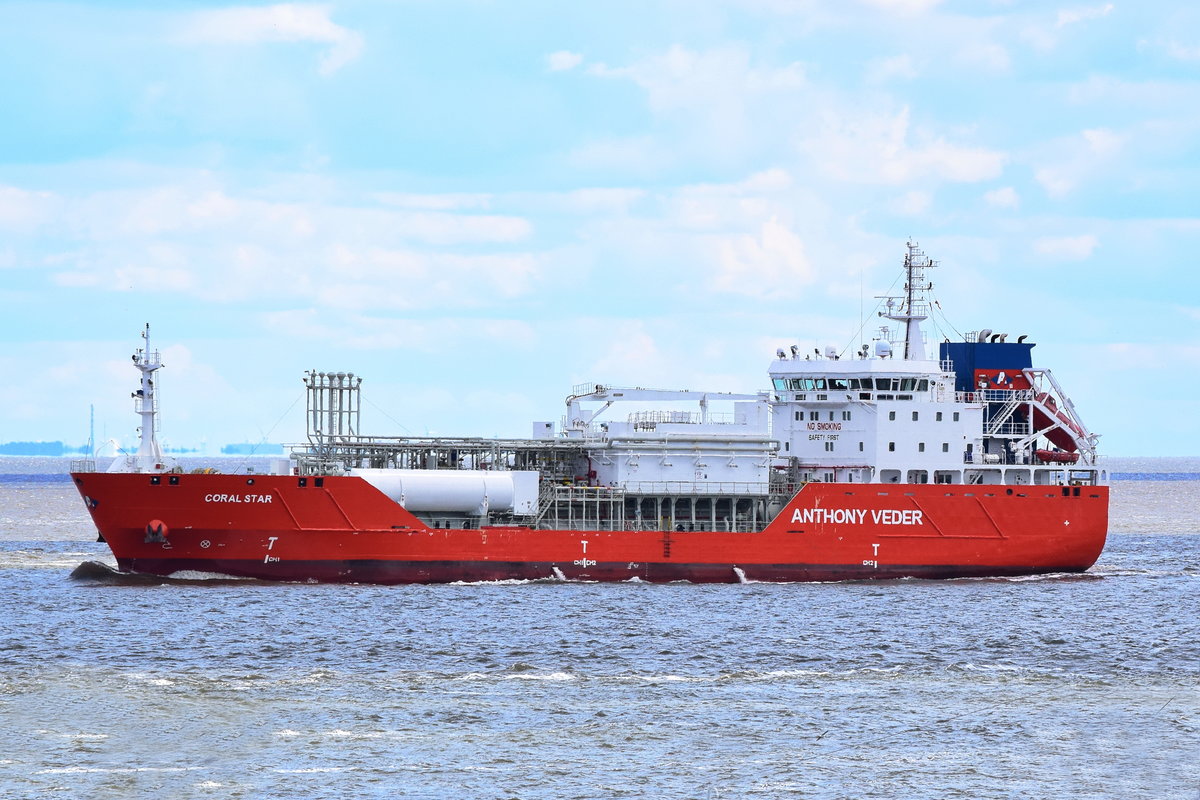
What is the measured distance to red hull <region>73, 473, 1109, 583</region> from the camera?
38.2 meters

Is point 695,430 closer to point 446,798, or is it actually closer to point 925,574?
point 925,574

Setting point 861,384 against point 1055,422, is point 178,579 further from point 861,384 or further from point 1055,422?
point 1055,422

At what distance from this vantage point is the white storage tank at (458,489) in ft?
130

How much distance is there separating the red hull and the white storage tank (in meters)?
0.62

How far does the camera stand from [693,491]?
4253cm

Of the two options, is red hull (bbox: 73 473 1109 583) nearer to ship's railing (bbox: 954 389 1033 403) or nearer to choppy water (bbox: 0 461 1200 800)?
choppy water (bbox: 0 461 1200 800)

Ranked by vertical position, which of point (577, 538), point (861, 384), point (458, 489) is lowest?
point (577, 538)

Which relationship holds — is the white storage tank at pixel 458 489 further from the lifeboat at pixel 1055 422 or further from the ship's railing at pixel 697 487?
the lifeboat at pixel 1055 422

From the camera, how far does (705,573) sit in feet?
136

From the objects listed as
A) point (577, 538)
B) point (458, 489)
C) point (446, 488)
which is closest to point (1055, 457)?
point (577, 538)

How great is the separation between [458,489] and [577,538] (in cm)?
335

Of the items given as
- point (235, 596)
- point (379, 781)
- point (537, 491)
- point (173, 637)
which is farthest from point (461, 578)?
point (379, 781)

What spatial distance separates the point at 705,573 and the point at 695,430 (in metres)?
3.96

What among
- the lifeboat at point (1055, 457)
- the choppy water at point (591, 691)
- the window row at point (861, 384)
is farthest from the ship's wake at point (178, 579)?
the lifeboat at point (1055, 457)
